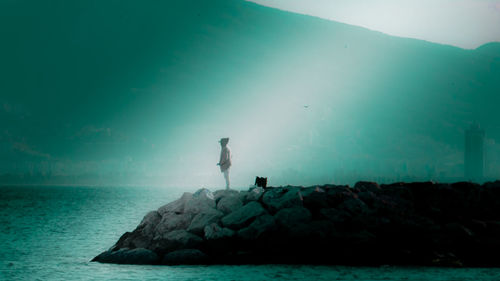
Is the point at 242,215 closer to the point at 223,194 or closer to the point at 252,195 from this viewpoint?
the point at 252,195

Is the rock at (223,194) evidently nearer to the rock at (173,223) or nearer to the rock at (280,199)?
the rock at (173,223)

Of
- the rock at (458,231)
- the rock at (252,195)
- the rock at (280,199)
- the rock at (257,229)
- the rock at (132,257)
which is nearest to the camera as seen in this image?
the rock at (458,231)

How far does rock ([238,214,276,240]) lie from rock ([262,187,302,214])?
2.53ft

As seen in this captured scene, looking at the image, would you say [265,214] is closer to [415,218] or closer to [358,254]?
[358,254]

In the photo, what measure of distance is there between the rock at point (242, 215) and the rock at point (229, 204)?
54cm

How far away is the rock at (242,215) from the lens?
67.3ft

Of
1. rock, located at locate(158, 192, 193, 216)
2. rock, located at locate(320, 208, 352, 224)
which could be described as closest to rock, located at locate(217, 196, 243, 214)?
rock, located at locate(158, 192, 193, 216)

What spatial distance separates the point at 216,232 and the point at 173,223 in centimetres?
247

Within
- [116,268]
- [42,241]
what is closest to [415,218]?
[116,268]

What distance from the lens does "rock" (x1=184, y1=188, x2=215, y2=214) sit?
21880 mm

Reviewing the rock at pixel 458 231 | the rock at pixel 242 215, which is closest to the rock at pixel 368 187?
the rock at pixel 458 231

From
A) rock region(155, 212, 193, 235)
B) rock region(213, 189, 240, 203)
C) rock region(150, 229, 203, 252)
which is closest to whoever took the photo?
rock region(150, 229, 203, 252)

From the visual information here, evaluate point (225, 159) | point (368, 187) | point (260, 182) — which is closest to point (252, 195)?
point (260, 182)

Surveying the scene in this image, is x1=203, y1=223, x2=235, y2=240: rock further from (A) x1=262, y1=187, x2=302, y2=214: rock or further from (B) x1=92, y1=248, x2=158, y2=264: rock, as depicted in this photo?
(B) x1=92, y1=248, x2=158, y2=264: rock
